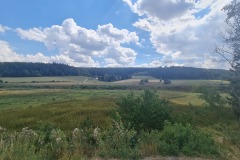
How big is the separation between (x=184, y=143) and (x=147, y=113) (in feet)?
14.8

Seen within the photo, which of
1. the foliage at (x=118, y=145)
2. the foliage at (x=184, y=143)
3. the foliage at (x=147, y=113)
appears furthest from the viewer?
the foliage at (x=147, y=113)

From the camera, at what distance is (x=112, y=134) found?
9828 millimetres

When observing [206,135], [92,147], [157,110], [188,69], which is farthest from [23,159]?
[188,69]

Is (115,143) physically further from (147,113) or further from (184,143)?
(147,113)

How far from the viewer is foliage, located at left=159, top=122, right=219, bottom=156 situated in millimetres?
9414

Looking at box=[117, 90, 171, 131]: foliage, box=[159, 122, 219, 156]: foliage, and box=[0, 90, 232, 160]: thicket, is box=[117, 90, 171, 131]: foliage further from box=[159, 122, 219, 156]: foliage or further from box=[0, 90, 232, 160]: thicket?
box=[159, 122, 219, 156]: foliage

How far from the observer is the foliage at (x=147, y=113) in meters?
14.2

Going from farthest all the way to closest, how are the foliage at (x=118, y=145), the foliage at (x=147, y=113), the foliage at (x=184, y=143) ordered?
the foliage at (x=147, y=113) < the foliage at (x=184, y=143) < the foliage at (x=118, y=145)

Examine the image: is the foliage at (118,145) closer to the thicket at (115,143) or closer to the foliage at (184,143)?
the thicket at (115,143)

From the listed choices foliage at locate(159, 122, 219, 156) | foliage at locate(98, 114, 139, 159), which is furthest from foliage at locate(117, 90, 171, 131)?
foliage at locate(98, 114, 139, 159)

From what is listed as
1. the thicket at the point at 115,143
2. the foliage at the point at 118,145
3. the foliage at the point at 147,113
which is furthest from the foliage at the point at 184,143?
the foliage at the point at 147,113

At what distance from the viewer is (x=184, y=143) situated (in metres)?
9.83

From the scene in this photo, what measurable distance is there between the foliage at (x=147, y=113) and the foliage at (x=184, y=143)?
12.4 ft

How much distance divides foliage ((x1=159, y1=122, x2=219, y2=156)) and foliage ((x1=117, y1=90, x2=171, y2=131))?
12.4 ft
